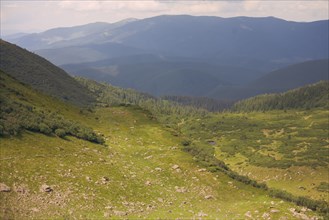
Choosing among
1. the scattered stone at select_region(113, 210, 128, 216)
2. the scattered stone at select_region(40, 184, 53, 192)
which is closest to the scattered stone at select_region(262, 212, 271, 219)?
the scattered stone at select_region(113, 210, 128, 216)

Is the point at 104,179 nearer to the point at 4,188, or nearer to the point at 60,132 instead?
the point at 4,188

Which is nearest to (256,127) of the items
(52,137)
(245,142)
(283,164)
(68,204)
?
(245,142)

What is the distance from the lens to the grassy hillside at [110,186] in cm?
3850

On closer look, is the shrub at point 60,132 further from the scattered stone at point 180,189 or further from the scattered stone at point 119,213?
the scattered stone at point 119,213

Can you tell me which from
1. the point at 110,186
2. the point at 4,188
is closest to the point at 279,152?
the point at 110,186

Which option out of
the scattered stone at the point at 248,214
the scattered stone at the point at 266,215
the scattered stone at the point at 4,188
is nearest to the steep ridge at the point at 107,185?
the scattered stone at the point at 4,188

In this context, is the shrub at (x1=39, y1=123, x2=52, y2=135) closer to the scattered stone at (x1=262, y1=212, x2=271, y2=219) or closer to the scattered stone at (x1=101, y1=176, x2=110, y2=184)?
the scattered stone at (x1=101, y1=176, x2=110, y2=184)

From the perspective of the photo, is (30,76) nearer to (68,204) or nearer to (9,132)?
(9,132)

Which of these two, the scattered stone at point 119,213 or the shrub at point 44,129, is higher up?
the shrub at point 44,129

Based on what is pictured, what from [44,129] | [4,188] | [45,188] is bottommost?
[45,188]

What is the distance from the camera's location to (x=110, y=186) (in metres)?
46.4

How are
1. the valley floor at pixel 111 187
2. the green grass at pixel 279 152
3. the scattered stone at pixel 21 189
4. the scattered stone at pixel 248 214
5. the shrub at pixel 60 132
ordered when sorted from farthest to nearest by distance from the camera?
the green grass at pixel 279 152 → the shrub at pixel 60 132 → the scattered stone at pixel 248 214 → the scattered stone at pixel 21 189 → the valley floor at pixel 111 187

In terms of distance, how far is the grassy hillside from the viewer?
38.5m

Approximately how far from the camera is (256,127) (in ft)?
642
